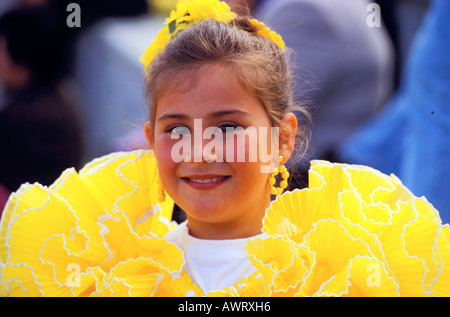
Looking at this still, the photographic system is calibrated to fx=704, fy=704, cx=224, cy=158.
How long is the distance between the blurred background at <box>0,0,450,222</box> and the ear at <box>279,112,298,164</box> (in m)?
0.20

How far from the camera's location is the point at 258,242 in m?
1.48

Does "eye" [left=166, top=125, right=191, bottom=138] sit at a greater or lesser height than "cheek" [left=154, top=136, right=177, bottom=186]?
greater

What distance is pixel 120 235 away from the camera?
1631mm

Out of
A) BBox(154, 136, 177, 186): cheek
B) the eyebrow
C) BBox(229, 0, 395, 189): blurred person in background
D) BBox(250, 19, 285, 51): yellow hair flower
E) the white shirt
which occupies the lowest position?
the white shirt

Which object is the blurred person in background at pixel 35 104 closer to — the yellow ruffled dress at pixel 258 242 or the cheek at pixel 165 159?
the yellow ruffled dress at pixel 258 242

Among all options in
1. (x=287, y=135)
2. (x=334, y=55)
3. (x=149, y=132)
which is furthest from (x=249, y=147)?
(x=334, y=55)

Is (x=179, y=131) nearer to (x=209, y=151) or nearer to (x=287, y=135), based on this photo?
(x=209, y=151)

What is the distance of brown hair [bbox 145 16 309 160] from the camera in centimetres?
159

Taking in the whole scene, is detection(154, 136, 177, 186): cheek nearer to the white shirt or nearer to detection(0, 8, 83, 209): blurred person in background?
the white shirt

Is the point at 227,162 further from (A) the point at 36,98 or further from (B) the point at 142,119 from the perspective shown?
(A) the point at 36,98

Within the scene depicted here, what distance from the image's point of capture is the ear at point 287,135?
5.55 feet

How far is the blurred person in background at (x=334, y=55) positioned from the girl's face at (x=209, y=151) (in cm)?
91

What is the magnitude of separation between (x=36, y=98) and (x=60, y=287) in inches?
63.1

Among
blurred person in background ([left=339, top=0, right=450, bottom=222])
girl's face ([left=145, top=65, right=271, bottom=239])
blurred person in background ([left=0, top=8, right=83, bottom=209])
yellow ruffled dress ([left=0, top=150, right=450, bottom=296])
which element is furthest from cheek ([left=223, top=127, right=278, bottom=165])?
blurred person in background ([left=0, top=8, right=83, bottom=209])
